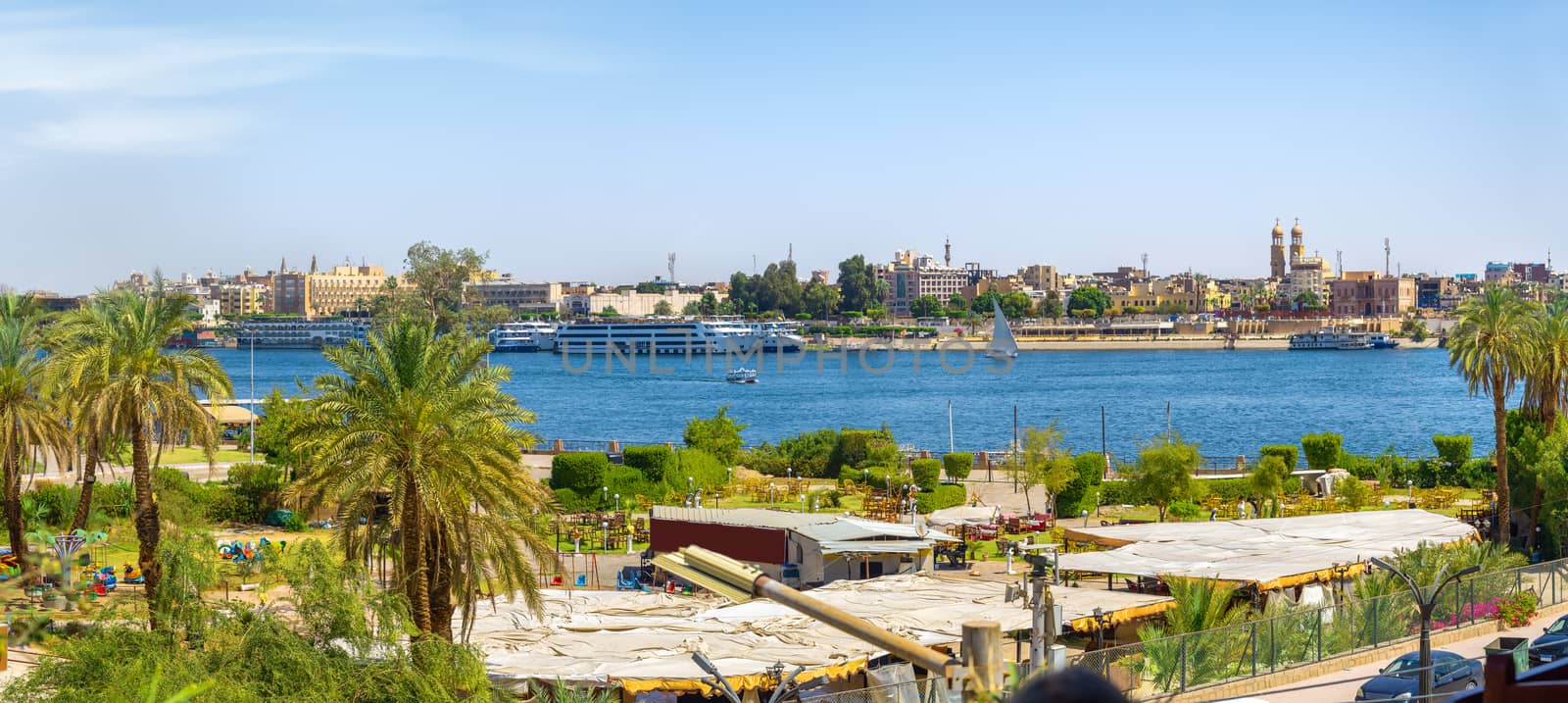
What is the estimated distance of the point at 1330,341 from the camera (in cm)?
18525

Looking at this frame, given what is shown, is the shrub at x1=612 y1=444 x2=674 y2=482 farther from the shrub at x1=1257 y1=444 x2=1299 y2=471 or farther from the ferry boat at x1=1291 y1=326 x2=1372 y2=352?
the ferry boat at x1=1291 y1=326 x2=1372 y2=352

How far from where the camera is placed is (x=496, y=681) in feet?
49.5

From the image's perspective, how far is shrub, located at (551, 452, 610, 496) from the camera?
1308 inches

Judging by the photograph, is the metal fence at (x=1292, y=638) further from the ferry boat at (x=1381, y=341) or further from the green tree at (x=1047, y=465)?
the ferry boat at (x=1381, y=341)

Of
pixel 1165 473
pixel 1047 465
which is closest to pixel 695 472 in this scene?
pixel 1047 465

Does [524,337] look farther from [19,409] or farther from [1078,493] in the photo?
[19,409]

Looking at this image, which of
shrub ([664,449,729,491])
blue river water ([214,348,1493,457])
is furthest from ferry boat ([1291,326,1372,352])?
shrub ([664,449,729,491])

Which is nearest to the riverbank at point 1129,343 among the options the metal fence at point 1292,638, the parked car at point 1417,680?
the metal fence at point 1292,638

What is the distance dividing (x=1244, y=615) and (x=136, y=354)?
51.0 feet

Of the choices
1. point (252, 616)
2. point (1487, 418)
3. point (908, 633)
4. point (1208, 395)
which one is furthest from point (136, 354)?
point (1208, 395)

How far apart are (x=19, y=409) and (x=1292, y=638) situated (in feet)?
65.5

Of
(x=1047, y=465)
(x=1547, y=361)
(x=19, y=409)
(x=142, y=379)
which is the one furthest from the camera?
(x=1047, y=465)

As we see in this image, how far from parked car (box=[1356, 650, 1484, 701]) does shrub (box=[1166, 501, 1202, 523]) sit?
14.7m

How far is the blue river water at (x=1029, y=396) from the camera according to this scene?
258 ft
